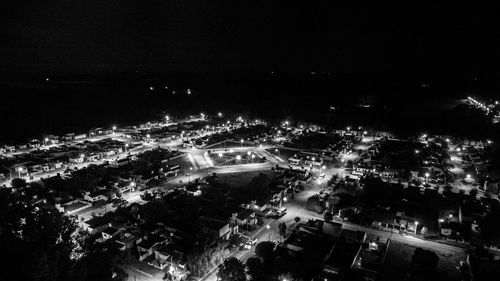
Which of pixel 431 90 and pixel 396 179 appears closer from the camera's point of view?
pixel 396 179

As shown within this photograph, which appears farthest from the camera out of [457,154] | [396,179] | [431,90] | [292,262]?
[431,90]

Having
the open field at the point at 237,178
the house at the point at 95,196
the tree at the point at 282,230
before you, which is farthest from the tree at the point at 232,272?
the open field at the point at 237,178

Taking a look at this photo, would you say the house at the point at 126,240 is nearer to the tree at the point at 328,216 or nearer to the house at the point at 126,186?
the house at the point at 126,186

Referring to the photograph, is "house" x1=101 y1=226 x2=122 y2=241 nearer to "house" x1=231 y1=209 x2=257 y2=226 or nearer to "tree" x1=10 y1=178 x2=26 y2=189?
"house" x1=231 y1=209 x2=257 y2=226

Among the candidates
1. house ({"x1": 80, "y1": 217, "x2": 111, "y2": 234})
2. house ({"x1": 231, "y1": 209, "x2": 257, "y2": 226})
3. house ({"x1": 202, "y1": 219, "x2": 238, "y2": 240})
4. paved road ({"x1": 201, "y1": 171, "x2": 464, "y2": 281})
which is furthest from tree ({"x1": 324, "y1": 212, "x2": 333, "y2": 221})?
house ({"x1": 80, "y1": 217, "x2": 111, "y2": 234})

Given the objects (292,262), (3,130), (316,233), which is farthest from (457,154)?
(3,130)

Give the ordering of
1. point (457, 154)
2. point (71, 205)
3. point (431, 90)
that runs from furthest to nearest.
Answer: point (431, 90)
point (457, 154)
point (71, 205)

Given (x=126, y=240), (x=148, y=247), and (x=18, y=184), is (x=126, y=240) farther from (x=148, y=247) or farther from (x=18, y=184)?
(x=18, y=184)

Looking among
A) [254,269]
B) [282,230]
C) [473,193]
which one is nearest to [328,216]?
[282,230]

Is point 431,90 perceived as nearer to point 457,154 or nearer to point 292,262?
point 457,154
